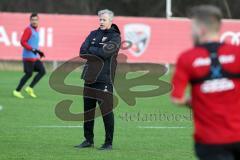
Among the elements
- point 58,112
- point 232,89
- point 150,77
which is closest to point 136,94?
point 150,77

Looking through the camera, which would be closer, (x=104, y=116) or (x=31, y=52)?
(x=104, y=116)

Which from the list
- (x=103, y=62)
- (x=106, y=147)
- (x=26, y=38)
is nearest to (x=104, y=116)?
(x=106, y=147)

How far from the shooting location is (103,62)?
1066cm

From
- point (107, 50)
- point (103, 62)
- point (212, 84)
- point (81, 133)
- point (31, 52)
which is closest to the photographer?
point (212, 84)

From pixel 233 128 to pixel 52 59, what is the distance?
24213 mm

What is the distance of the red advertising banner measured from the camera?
28938mm

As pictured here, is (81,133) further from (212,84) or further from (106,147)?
(212,84)

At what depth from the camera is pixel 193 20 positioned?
5.41 m

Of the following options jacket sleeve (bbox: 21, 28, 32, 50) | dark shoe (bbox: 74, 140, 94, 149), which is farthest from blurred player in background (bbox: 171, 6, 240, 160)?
jacket sleeve (bbox: 21, 28, 32, 50)

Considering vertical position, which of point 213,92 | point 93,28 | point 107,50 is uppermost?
point 213,92

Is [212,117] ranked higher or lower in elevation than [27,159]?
higher

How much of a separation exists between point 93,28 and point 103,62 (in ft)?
62.3

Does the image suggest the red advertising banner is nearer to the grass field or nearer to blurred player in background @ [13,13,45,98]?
blurred player in background @ [13,13,45,98]

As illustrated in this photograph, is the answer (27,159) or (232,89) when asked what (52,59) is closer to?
(27,159)
